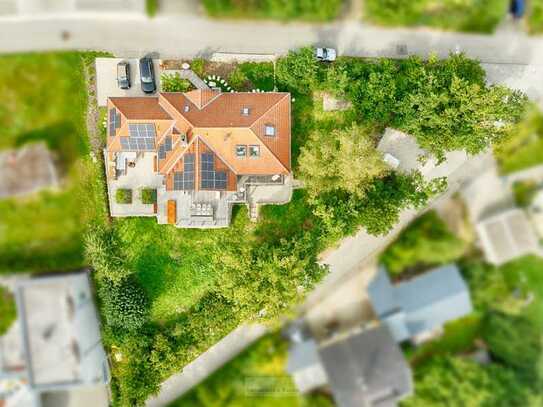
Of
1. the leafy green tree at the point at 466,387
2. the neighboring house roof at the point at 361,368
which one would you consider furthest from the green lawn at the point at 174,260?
the leafy green tree at the point at 466,387

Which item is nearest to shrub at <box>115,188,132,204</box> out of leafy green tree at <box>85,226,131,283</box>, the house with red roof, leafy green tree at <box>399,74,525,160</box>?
the house with red roof

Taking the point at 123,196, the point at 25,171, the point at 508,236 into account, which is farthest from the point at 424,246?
the point at 25,171

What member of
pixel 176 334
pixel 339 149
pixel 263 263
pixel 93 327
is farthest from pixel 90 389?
pixel 339 149

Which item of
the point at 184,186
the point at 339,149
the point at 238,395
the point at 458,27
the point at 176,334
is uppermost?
the point at 458,27

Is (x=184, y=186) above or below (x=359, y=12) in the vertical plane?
below

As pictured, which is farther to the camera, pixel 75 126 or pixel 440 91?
pixel 75 126

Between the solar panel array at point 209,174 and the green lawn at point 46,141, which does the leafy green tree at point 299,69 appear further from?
the green lawn at point 46,141

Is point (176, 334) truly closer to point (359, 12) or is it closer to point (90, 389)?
point (90, 389)
